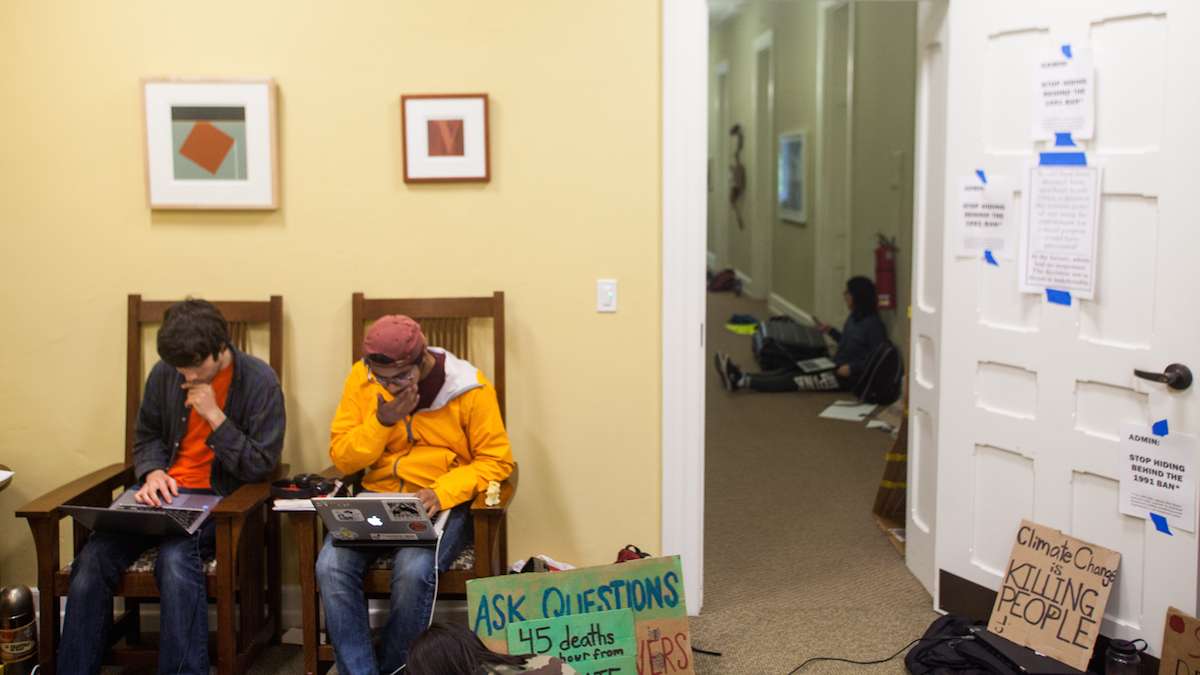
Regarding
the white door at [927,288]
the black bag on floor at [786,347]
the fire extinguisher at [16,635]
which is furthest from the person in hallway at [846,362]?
the fire extinguisher at [16,635]

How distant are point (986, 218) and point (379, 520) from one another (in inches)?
73.6

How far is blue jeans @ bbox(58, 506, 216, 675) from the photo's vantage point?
9.94ft

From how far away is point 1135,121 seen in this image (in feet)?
9.85

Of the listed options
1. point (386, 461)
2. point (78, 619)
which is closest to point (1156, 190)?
point (386, 461)

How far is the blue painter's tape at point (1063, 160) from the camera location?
3137mm

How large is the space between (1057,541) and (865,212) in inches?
182

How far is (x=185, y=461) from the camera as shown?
→ 3.29 meters

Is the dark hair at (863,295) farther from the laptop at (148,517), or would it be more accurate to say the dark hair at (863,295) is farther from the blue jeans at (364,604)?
the laptop at (148,517)

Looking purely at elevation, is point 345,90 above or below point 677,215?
above

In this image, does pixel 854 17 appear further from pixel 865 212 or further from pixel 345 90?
pixel 345 90

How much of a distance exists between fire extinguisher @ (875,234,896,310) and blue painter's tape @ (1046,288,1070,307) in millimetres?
3812

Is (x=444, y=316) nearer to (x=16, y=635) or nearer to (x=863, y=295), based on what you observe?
(x=16, y=635)

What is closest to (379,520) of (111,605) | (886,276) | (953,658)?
(111,605)

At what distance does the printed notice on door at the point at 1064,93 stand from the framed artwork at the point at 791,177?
18.6ft
